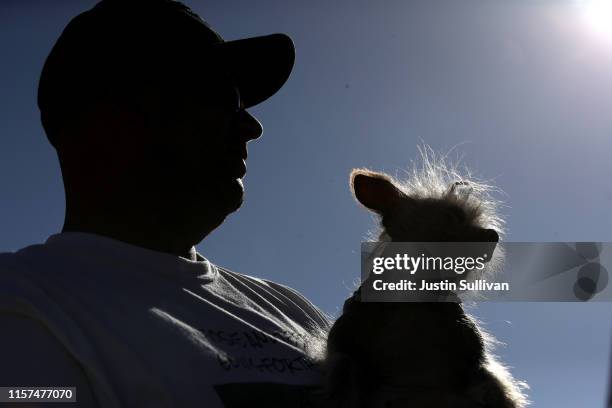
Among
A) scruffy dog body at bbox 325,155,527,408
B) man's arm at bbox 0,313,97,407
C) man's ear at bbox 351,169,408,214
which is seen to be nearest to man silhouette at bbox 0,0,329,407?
man's arm at bbox 0,313,97,407

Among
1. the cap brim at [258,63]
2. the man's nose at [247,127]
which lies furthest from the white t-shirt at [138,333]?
the cap brim at [258,63]

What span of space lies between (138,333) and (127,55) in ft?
4.13

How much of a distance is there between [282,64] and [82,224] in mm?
1301

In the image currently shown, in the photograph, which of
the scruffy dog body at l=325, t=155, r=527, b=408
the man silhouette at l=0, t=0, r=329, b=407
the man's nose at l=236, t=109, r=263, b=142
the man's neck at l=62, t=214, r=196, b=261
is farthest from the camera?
the man's nose at l=236, t=109, r=263, b=142

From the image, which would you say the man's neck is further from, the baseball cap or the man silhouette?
the baseball cap

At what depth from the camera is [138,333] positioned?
194 centimetres

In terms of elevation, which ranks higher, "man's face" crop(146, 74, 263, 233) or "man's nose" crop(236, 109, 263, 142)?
"man's nose" crop(236, 109, 263, 142)

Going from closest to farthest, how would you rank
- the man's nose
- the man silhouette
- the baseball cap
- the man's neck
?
the man silhouette < the man's neck < the baseball cap < the man's nose

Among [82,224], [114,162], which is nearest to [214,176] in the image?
[114,162]

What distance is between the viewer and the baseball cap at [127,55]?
8.36ft

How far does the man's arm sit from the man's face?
0.83 meters

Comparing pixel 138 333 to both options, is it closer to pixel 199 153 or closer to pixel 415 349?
pixel 199 153

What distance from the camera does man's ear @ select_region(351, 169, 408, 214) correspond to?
2.61m

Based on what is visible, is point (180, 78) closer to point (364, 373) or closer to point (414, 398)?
point (364, 373)
